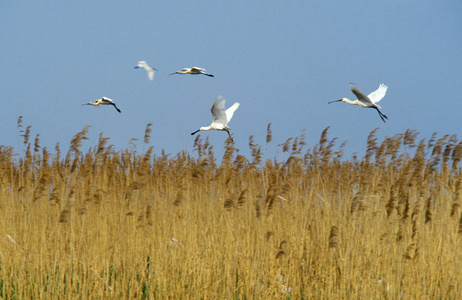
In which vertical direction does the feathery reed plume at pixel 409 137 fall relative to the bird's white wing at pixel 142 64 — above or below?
below

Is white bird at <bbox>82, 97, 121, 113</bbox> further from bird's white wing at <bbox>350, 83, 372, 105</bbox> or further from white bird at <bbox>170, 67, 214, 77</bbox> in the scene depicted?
bird's white wing at <bbox>350, 83, 372, 105</bbox>

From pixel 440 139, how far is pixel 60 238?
481 centimetres

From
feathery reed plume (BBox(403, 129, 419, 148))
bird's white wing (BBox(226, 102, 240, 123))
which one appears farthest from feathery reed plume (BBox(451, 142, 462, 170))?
bird's white wing (BBox(226, 102, 240, 123))

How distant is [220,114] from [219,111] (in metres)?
0.12

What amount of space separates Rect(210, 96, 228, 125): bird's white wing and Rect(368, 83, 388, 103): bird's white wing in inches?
114

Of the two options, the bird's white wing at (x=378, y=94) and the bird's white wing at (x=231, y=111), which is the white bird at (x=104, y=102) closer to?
the bird's white wing at (x=231, y=111)

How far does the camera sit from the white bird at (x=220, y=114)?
9.07m

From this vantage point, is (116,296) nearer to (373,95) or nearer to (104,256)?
(104,256)

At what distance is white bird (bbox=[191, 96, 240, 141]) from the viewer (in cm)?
907

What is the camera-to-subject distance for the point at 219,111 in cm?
937

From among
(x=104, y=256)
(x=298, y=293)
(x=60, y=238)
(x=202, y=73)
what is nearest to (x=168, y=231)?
(x=104, y=256)

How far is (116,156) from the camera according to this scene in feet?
Answer: 26.4

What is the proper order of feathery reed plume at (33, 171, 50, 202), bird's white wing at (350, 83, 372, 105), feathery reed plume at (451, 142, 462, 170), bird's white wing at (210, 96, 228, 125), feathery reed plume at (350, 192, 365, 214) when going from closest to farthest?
feathery reed plume at (350, 192, 365, 214) < feathery reed plume at (33, 171, 50, 202) < feathery reed plume at (451, 142, 462, 170) < bird's white wing at (350, 83, 372, 105) < bird's white wing at (210, 96, 228, 125)

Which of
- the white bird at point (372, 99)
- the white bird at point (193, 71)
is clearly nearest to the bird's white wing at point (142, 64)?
the white bird at point (193, 71)
